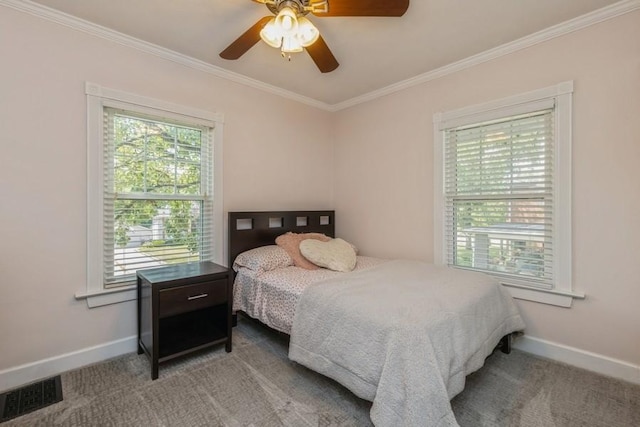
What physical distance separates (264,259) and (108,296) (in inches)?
47.5

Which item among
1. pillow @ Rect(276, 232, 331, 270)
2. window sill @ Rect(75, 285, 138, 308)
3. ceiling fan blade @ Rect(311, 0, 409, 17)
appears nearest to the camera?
ceiling fan blade @ Rect(311, 0, 409, 17)

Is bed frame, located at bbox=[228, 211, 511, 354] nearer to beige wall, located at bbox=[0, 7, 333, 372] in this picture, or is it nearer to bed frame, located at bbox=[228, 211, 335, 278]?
bed frame, located at bbox=[228, 211, 335, 278]

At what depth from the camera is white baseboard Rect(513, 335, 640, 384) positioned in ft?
6.61

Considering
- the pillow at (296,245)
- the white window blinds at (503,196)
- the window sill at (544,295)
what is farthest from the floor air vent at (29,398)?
the window sill at (544,295)

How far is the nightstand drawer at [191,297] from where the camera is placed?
207 centimetres

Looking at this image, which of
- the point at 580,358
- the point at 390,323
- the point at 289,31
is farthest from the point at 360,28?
the point at 580,358

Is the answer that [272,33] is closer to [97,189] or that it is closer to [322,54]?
[322,54]

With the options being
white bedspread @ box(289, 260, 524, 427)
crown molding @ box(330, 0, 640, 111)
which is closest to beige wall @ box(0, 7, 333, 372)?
white bedspread @ box(289, 260, 524, 427)

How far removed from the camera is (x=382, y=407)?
1399 millimetres

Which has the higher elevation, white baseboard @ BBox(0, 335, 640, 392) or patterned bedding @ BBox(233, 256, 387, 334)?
patterned bedding @ BBox(233, 256, 387, 334)

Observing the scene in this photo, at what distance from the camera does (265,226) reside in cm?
316

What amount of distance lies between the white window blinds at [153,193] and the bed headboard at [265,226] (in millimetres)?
229

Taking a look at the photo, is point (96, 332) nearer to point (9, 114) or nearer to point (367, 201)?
point (9, 114)

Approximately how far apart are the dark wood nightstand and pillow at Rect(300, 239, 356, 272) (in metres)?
0.75
